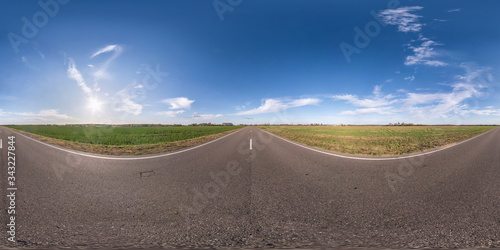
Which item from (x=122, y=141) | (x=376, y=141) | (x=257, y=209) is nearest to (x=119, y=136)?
(x=122, y=141)

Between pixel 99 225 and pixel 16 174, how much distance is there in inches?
246

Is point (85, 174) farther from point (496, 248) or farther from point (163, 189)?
point (496, 248)

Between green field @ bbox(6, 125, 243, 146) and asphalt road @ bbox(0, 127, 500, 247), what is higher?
green field @ bbox(6, 125, 243, 146)

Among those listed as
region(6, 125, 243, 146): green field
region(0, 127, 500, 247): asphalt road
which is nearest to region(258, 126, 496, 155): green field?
region(0, 127, 500, 247): asphalt road

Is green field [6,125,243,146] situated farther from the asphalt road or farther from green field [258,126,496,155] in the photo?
green field [258,126,496,155]

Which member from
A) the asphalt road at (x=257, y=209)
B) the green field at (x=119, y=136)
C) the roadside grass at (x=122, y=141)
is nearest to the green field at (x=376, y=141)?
the asphalt road at (x=257, y=209)

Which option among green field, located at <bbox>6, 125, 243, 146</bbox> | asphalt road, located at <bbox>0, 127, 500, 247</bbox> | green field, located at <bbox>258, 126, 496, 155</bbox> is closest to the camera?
asphalt road, located at <bbox>0, 127, 500, 247</bbox>

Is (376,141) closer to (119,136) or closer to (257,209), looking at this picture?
(257,209)

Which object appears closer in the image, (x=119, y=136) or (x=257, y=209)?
(x=257, y=209)

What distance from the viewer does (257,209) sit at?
3.88 meters

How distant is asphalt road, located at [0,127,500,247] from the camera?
2.97 meters

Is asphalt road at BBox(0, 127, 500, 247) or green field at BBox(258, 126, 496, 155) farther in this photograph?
green field at BBox(258, 126, 496, 155)

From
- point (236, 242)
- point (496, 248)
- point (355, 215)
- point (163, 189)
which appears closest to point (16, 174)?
point (163, 189)

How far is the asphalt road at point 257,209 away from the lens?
2975 millimetres
